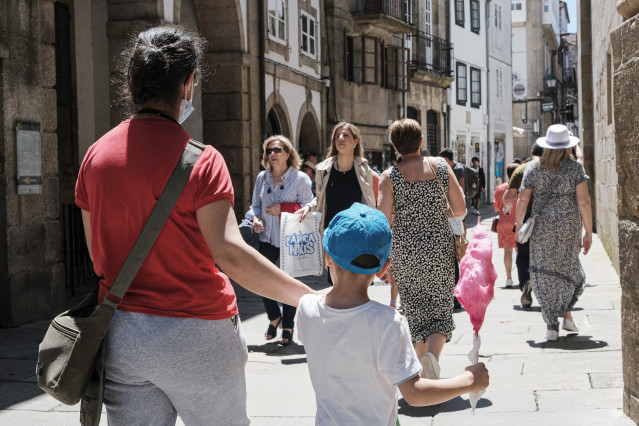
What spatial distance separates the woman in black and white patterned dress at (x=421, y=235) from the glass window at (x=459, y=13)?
32366 millimetres

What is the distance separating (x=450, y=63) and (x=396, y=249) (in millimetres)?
30508

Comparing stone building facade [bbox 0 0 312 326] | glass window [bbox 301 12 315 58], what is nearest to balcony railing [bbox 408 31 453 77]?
glass window [bbox 301 12 315 58]

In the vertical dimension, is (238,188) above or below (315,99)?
below

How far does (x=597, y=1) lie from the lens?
13797mm

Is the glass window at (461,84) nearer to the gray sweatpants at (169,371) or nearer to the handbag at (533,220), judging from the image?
the handbag at (533,220)

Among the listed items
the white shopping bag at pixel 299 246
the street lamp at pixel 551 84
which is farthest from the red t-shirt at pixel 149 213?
the street lamp at pixel 551 84

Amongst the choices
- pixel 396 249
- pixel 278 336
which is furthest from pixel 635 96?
pixel 278 336

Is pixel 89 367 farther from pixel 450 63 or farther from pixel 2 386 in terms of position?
pixel 450 63

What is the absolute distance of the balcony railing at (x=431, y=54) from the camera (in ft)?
106

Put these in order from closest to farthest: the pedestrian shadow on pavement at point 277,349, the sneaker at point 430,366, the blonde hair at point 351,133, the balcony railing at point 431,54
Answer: the sneaker at point 430,366
the pedestrian shadow on pavement at point 277,349
the blonde hair at point 351,133
the balcony railing at point 431,54

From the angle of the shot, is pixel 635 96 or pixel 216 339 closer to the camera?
pixel 216 339

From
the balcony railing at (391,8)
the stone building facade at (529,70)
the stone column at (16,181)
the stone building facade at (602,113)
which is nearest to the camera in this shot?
the stone column at (16,181)

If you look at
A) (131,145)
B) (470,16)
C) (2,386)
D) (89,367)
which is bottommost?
(2,386)

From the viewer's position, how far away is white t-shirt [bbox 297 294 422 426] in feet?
8.86
